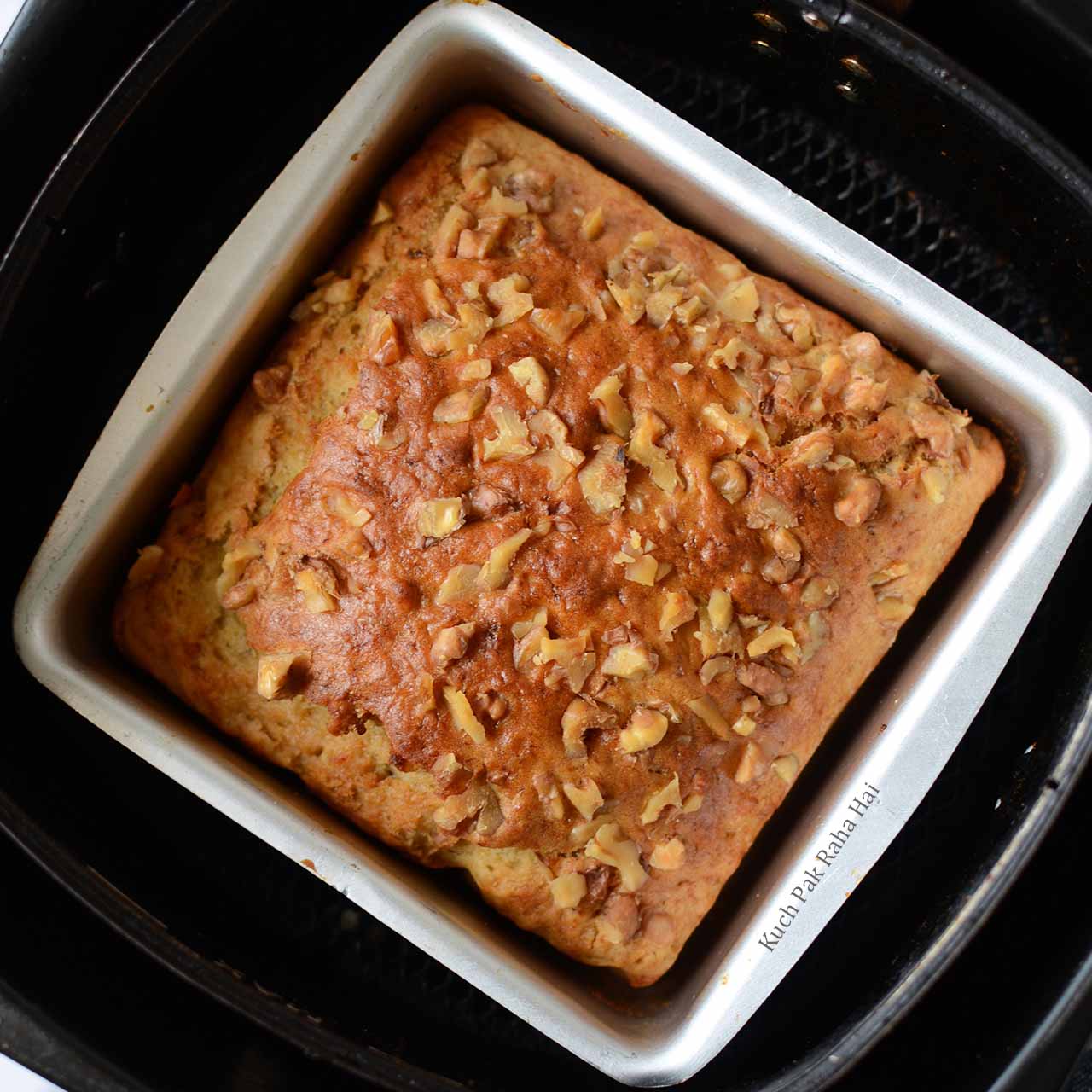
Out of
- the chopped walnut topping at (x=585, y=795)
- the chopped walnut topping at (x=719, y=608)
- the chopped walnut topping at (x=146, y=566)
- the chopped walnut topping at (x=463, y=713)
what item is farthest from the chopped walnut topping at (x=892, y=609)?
the chopped walnut topping at (x=146, y=566)

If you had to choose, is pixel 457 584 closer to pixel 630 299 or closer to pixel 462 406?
pixel 462 406

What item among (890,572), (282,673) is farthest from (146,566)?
(890,572)

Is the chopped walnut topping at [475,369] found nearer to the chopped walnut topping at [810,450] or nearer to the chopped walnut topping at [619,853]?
the chopped walnut topping at [810,450]

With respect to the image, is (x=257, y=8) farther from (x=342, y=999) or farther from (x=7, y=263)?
(x=342, y=999)

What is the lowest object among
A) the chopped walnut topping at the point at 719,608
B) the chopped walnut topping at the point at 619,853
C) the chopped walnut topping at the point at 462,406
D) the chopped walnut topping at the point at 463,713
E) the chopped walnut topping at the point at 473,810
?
the chopped walnut topping at the point at 473,810

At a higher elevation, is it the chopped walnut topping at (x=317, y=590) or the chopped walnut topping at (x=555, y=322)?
the chopped walnut topping at (x=555, y=322)

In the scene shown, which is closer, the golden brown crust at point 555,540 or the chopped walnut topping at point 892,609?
the golden brown crust at point 555,540
